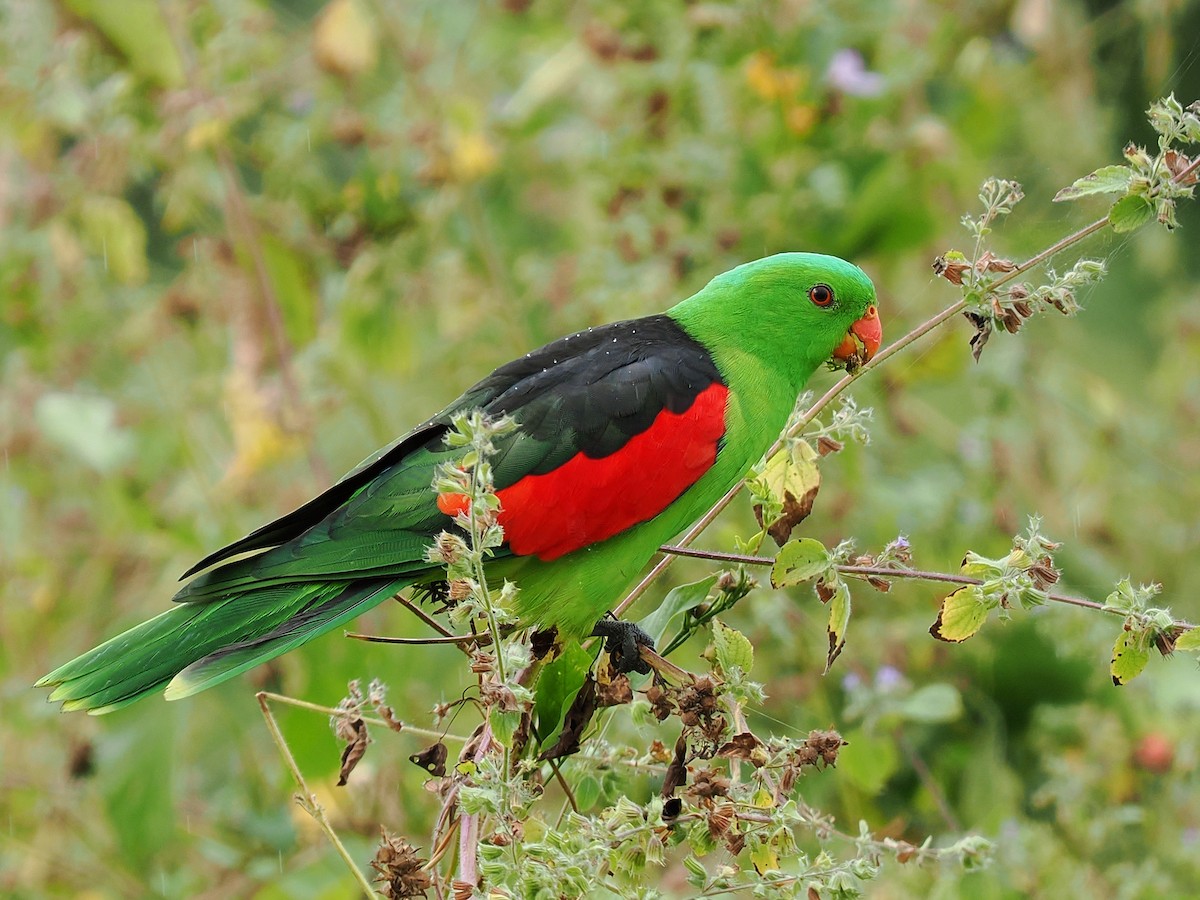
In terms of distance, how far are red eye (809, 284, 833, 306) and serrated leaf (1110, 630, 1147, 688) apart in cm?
107

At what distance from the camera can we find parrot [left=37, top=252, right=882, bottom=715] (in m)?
2.03

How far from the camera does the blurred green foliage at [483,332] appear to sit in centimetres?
290

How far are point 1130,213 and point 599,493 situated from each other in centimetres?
94

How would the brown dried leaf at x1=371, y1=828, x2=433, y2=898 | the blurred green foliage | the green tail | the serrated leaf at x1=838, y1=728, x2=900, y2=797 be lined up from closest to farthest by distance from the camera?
the brown dried leaf at x1=371, y1=828, x2=433, y2=898
the green tail
the serrated leaf at x1=838, y1=728, x2=900, y2=797
the blurred green foliage

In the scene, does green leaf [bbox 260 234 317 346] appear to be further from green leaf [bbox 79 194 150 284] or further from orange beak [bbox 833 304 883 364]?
orange beak [bbox 833 304 883 364]

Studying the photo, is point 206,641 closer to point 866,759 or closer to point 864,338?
point 866,759

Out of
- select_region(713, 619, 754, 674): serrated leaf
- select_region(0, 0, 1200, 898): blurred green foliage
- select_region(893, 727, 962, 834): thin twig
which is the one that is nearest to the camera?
select_region(713, 619, 754, 674): serrated leaf

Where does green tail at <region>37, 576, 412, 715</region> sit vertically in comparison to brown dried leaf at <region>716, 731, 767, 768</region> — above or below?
above

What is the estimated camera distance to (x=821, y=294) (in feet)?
7.89

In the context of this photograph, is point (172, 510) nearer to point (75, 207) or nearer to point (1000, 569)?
point (75, 207)

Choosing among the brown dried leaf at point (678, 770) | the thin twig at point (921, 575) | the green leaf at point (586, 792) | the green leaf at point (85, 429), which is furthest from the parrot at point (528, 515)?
the green leaf at point (85, 429)

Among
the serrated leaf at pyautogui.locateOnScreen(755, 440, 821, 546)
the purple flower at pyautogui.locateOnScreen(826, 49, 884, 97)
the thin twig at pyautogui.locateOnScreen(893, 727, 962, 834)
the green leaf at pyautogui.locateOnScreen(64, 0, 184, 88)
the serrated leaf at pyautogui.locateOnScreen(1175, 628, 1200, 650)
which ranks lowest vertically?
the thin twig at pyautogui.locateOnScreen(893, 727, 962, 834)

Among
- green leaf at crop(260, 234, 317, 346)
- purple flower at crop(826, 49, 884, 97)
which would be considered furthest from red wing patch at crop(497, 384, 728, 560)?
green leaf at crop(260, 234, 317, 346)

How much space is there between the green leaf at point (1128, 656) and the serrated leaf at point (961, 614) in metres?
0.16
